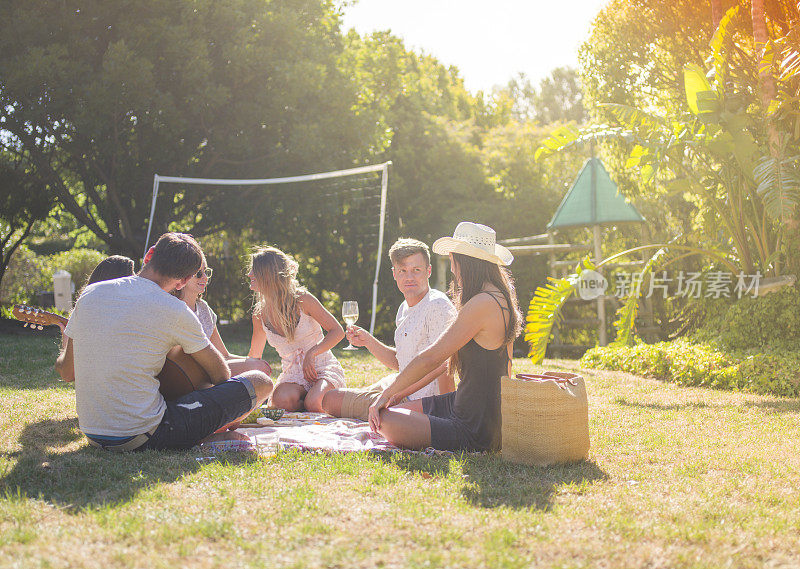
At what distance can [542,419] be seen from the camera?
4375mm

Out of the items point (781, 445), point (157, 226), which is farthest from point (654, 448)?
point (157, 226)

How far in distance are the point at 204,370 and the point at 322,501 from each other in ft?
5.43

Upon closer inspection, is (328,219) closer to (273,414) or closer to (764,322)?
(764,322)

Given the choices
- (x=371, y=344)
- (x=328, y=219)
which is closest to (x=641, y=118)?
(x=371, y=344)

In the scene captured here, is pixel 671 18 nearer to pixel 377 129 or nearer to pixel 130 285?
pixel 377 129

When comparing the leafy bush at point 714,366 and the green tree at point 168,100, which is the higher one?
the green tree at point 168,100

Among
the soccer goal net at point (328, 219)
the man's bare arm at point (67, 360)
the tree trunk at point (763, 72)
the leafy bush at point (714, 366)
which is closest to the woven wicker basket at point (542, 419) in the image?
the man's bare arm at point (67, 360)

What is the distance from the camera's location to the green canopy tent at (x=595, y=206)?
12.6 metres

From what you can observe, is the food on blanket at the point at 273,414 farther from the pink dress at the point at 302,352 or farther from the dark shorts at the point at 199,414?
the dark shorts at the point at 199,414

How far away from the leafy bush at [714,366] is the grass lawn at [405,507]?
2247 mm

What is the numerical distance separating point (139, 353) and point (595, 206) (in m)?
9.75

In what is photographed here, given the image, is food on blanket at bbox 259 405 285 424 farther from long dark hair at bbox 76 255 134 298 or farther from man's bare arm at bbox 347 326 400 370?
long dark hair at bbox 76 255 134 298

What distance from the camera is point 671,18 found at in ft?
40.8

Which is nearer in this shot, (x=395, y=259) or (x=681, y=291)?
(x=395, y=259)
